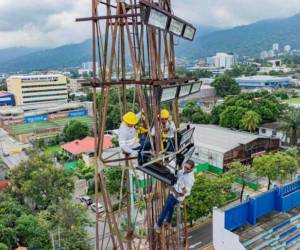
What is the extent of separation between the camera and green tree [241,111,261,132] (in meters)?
31.9

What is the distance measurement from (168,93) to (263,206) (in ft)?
27.4

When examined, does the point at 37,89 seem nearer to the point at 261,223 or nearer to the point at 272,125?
the point at 272,125

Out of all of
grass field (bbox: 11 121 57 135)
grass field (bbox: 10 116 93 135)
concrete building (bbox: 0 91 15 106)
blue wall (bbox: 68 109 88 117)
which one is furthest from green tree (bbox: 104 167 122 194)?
concrete building (bbox: 0 91 15 106)

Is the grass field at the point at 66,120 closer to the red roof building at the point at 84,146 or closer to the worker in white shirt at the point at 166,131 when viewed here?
the red roof building at the point at 84,146

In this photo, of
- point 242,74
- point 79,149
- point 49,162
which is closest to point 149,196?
point 49,162

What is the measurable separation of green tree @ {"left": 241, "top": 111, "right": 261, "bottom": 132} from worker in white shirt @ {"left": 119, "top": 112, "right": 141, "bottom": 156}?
89.9ft

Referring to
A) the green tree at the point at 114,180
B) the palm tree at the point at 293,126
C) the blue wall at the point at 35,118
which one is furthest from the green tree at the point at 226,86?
the green tree at the point at 114,180

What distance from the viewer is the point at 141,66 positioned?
6.36 metres

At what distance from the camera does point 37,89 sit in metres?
64.4

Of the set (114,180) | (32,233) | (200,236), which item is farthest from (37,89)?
(200,236)

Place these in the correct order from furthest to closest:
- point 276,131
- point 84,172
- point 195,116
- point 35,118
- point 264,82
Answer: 1. point 264,82
2. point 35,118
3. point 195,116
4. point 276,131
5. point 84,172

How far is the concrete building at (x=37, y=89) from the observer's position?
63188 millimetres

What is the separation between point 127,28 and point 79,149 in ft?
85.5

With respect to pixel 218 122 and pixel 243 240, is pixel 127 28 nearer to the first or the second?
pixel 243 240
